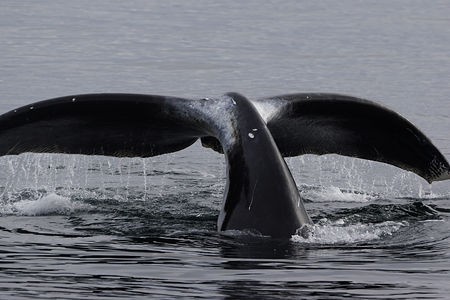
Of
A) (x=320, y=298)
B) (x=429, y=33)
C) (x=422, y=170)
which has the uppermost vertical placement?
(x=429, y=33)

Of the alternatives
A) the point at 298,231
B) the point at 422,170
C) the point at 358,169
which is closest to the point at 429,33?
the point at 358,169

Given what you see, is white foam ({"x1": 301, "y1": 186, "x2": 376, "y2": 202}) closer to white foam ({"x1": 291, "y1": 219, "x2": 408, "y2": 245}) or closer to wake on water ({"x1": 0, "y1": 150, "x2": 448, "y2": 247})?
wake on water ({"x1": 0, "y1": 150, "x2": 448, "y2": 247})

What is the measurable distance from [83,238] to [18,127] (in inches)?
39.9

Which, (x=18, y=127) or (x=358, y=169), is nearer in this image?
(x=18, y=127)

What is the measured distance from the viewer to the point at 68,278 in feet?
31.1

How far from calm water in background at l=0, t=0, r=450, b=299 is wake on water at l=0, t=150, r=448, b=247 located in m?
0.02

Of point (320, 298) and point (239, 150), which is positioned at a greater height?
point (239, 150)

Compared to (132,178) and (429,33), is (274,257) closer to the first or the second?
(132,178)

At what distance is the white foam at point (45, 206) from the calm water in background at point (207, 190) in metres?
0.02

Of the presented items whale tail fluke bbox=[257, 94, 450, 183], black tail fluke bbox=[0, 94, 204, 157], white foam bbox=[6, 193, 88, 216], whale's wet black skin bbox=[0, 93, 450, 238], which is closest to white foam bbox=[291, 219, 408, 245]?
whale's wet black skin bbox=[0, 93, 450, 238]

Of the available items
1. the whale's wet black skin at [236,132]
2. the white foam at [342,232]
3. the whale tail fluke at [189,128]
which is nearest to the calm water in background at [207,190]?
the white foam at [342,232]

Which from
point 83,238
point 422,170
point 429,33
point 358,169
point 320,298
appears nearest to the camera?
point 320,298

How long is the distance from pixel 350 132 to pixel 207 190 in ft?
Result: 8.29

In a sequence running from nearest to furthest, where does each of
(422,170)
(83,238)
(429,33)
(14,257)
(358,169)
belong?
(14,257)
(83,238)
(422,170)
(358,169)
(429,33)
